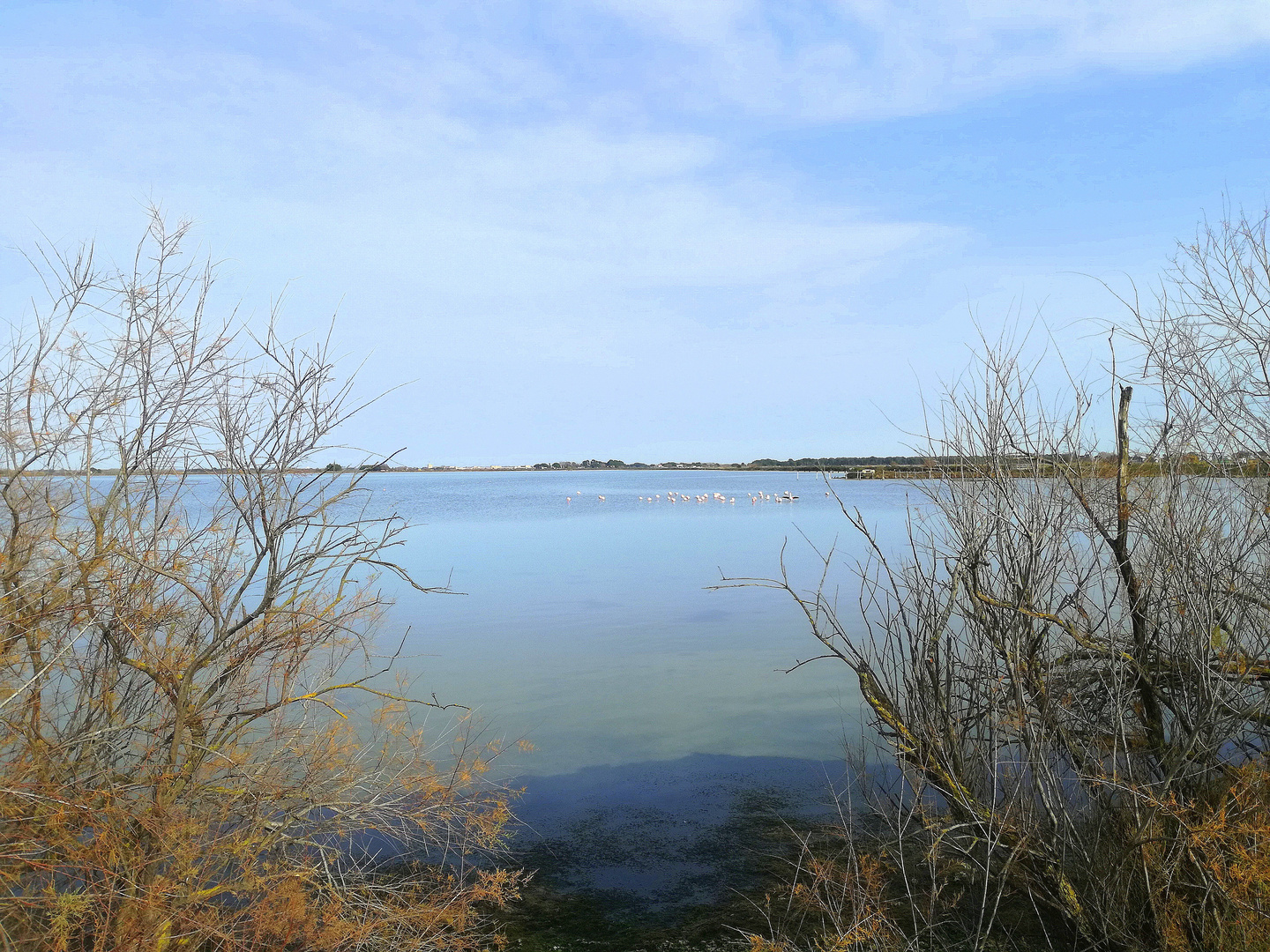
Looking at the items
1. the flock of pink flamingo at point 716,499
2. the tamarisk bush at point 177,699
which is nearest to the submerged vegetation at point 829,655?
the tamarisk bush at point 177,699

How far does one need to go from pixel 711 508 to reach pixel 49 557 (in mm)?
41889

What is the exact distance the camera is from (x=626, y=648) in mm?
15594

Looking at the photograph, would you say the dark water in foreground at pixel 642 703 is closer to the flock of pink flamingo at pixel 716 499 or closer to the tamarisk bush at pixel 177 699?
the tamarisk bush at pixel 177 699

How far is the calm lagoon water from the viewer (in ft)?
37.3

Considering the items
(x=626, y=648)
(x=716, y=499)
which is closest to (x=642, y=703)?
(x=626, y=648)

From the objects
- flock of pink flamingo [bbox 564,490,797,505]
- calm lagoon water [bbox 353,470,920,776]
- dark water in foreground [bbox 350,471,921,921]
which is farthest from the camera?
flock of pink flamingo [bbox 564,490,797,505]

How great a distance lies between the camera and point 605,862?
8242mm

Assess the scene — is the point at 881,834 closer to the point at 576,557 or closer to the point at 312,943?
the point at 312,943

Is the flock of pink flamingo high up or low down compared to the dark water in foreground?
up

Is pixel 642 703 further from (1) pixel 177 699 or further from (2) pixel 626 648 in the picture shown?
(1) pixel 177 699

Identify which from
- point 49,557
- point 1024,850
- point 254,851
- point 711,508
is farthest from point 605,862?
point 711,508

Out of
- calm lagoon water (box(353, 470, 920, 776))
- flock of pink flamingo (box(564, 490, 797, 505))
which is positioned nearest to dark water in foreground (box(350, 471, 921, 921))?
calm lagoon water (box(353, 470, 920, 776))

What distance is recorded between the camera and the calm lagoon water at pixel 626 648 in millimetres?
11383

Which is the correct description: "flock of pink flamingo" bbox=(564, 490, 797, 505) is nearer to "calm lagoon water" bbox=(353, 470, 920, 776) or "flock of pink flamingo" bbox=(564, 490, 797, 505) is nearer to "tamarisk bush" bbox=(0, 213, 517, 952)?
"calm lagoon water" bbox=(353, 470, 920, 776)
